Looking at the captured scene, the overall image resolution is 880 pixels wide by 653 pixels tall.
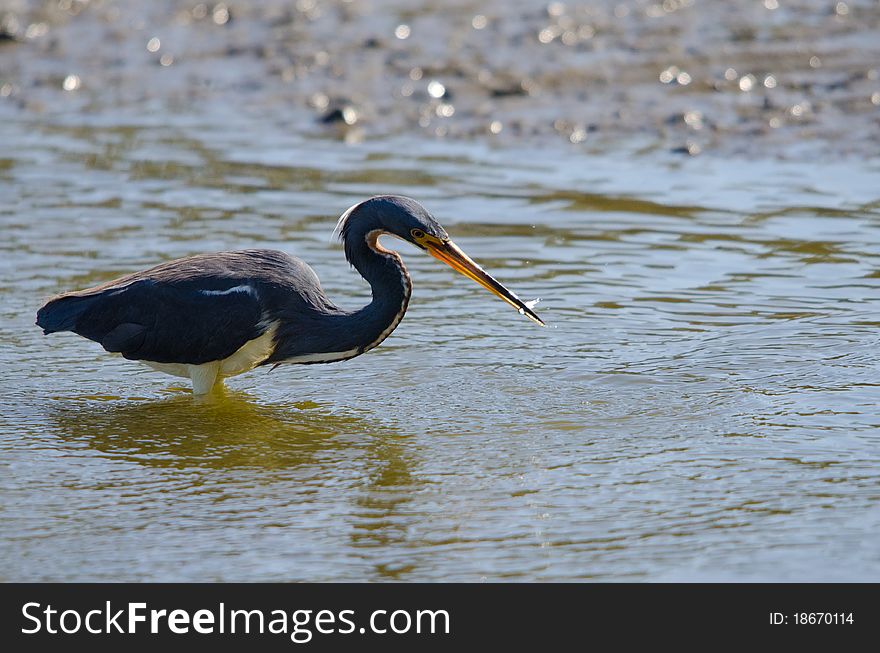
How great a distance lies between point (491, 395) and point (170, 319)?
169 cm

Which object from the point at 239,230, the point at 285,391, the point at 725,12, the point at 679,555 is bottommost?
the point at 679,555

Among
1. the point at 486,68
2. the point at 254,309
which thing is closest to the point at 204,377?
the point at 254,309

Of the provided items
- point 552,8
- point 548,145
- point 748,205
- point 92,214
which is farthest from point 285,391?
point 552,8

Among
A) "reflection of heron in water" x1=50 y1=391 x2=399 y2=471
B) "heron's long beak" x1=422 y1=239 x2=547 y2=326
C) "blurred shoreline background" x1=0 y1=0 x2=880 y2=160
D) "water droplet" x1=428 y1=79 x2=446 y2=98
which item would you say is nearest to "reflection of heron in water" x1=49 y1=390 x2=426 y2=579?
"reflection of heron in water" x1=50 y1=391 x2=399 y2=471

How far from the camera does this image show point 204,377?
25.4 feet

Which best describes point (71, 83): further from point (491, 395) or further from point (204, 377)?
point (491, 395)

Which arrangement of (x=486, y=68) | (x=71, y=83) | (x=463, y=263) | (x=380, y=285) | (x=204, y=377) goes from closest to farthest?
(x=463, y=263), (x=380, y=285), (x=204, y=377), (x=486, y=68), (x=71, y=83)

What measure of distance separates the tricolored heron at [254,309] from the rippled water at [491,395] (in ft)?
0.84

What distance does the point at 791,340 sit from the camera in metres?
8.12

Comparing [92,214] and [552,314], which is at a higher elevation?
[92,214]

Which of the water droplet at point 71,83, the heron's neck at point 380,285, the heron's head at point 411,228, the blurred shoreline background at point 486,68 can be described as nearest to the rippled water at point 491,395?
the heron's neck at point 380,285

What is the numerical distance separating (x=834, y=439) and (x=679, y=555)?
1461mm

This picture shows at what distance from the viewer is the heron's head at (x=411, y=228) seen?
24.0 feet

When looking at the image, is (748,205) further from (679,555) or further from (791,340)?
(679,555)
